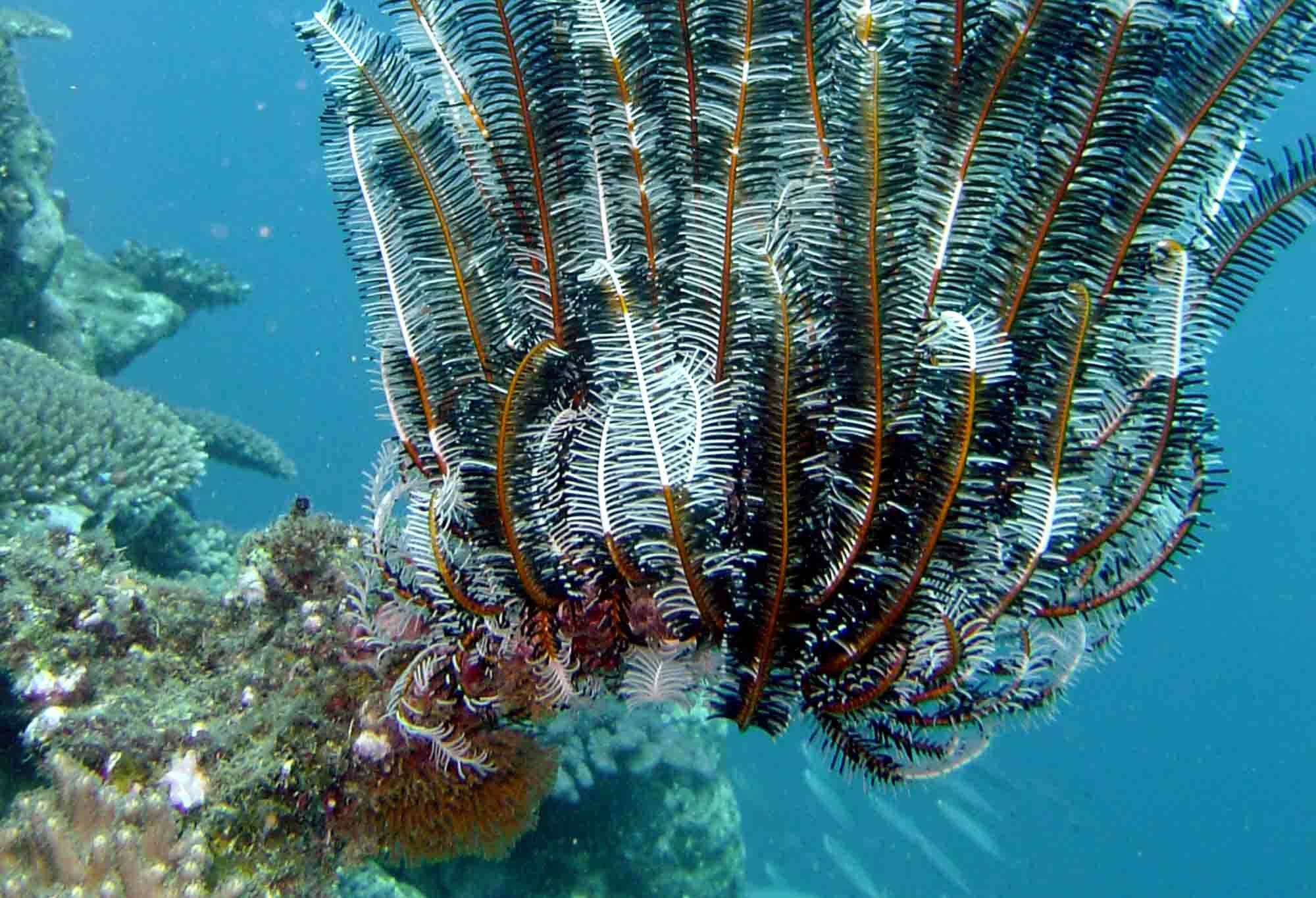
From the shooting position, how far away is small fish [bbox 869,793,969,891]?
22.8 metres

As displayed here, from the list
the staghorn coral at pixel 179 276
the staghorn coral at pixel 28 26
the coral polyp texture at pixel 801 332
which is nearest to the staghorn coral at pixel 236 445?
the staghorn coral at pixel 179 276

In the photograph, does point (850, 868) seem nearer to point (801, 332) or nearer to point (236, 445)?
point (236, 445)

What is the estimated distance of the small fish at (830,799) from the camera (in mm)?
21891

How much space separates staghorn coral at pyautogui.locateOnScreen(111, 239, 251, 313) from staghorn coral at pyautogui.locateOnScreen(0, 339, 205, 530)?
558cm

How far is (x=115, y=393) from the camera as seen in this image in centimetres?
798

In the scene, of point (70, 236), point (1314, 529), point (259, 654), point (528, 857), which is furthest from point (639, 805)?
point (1314, 529)

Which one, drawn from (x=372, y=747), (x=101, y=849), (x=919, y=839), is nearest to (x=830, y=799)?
(x=919, y=839)

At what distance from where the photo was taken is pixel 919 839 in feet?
77.4

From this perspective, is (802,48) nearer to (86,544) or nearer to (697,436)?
(697,436)

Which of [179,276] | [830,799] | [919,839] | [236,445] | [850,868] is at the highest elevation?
[179,276]

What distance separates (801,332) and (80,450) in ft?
21.5

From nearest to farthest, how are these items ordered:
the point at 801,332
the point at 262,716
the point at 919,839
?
1. the point at 801,332
2. the point at 262,716
3. the point at 919,839

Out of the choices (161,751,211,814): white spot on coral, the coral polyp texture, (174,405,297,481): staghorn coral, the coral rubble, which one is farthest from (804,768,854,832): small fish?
(161,751,211,814): white spot on coral

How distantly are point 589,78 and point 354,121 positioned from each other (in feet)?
2.71
